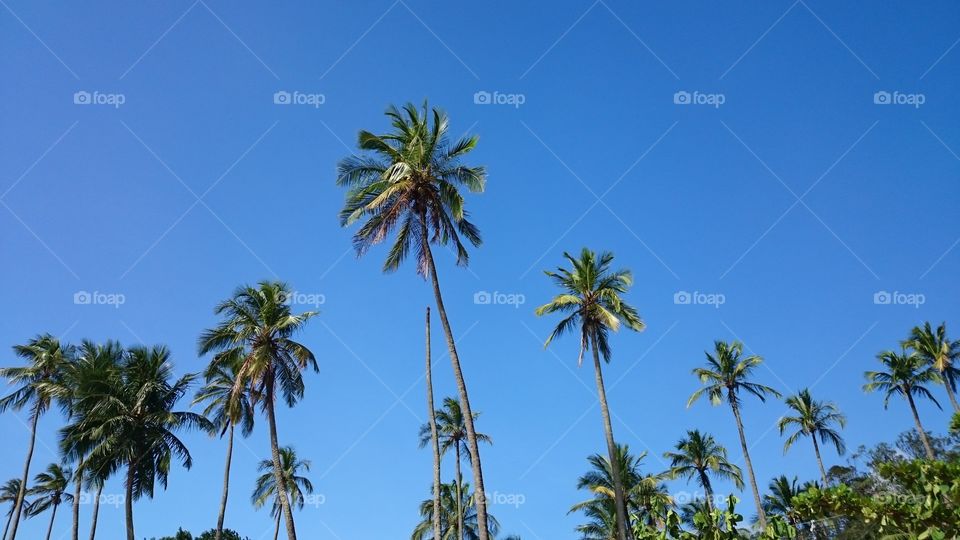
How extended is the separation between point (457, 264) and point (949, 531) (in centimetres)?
1756

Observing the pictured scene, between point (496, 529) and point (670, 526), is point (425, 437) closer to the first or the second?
point (496, 529)

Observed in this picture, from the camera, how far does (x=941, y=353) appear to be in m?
44.9

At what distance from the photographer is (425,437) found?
46.5m

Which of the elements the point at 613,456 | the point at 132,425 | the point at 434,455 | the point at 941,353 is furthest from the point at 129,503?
the point at 941,353

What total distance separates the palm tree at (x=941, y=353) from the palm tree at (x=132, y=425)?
47449 mm

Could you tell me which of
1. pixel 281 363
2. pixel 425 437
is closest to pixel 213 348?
pixel 281 363

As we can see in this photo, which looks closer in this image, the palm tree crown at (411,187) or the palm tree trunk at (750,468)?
the palm tree crown at (411,187)

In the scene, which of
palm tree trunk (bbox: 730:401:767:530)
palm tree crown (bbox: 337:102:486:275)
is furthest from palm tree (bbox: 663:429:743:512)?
palm tree crown (bbox: 337:102:486:275)

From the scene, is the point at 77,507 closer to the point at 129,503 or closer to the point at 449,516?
the point at 129,503

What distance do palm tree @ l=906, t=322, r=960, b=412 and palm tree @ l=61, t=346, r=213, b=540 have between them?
4745 cm

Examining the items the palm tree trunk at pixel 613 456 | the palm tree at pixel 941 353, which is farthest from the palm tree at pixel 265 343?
the palm tree at pixel 941 353

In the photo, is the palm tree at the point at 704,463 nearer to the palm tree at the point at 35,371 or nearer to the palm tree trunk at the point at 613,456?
the palm tree trunk at the point at 613,456

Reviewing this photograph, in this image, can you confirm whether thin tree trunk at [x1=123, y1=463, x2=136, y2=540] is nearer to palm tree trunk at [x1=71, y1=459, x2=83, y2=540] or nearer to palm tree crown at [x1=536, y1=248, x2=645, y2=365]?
palm tree trunk at [x1=71, y1=459, x2=83, y2=540]

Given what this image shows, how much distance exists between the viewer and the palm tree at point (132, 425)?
29.7 metres
